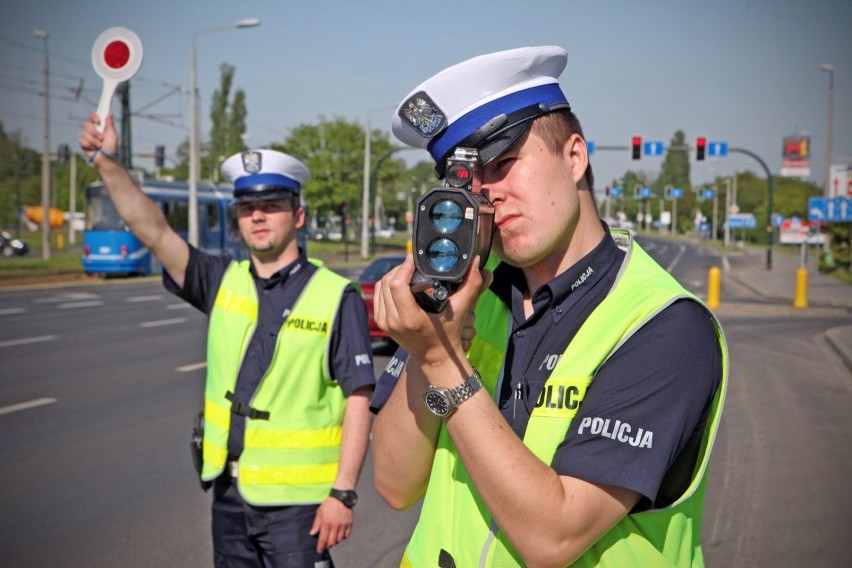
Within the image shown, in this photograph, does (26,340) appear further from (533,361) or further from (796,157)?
(796,157)

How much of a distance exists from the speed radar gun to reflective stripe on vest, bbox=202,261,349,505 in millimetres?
1823

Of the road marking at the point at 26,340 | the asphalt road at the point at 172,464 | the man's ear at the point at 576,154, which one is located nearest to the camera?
the man's ear at the point at 576,154

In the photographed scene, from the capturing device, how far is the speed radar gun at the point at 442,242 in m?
1.48

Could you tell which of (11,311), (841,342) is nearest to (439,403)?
(841,342)

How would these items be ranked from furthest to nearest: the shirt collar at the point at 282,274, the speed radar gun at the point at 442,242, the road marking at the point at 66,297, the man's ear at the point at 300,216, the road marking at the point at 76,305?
the road marking at the point at 66,297
the road marking at the point at 76,305
the man's ear at the point at 300,216
the shirt collar at the point at 282,274
the speed radar gun at the point at 442,242

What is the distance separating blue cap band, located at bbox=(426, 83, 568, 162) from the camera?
1.69 m

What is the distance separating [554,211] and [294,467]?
71.7 inches

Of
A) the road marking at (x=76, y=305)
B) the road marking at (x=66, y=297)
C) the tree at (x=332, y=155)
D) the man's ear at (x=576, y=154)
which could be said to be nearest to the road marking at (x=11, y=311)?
the road marking at (x=76, y=305)

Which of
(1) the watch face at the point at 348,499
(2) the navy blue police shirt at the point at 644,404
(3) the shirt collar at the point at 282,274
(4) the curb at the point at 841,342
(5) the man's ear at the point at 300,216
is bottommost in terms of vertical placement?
(4) the curb at the point at 841,342

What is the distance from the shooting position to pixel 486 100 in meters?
1.69

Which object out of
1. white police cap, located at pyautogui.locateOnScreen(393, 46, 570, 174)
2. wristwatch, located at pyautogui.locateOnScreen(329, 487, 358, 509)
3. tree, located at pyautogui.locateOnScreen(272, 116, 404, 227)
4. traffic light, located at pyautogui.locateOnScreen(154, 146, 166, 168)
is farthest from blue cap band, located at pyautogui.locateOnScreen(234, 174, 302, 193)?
tree, located at pyautogui.locateOnScreen(272, 116, 404, 227)

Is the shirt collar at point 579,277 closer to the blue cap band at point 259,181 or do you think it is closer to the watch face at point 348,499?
the watch face at point 348,499

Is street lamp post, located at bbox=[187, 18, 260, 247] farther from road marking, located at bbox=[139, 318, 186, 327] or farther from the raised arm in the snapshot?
the raised arm

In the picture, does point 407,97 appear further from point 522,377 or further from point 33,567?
point 33,567
